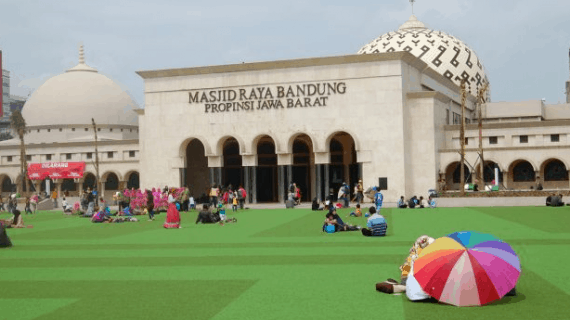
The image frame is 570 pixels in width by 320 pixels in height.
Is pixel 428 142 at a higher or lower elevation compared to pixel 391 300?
higher

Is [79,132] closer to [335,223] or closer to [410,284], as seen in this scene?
[335,223]

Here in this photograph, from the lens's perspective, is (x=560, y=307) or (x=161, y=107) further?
(x=161, y=107)

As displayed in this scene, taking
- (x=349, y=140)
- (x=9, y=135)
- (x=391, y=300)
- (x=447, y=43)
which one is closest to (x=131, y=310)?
(x=391, y=300)

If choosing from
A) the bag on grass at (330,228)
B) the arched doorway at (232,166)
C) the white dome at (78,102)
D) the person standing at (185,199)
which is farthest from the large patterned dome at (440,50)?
the bag on grass at (330,228)

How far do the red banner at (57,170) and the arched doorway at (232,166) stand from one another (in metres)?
16.8

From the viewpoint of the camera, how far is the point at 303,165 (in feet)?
178

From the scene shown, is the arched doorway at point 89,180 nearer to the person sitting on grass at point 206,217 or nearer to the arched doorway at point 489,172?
the arched doorway at point 489,172

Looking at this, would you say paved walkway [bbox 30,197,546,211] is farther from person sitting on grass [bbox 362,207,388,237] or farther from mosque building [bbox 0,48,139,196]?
mosque building [bbox 0,48,139,196]

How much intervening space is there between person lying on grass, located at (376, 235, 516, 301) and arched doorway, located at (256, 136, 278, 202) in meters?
43.0

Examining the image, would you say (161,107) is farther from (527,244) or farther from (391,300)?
(391,300)

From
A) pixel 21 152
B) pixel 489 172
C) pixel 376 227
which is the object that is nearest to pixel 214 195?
pixel 489 172

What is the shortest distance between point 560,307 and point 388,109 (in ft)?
128

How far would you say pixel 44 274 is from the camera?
1455 centimetres

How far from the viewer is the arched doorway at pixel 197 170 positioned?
56562 millimetres
